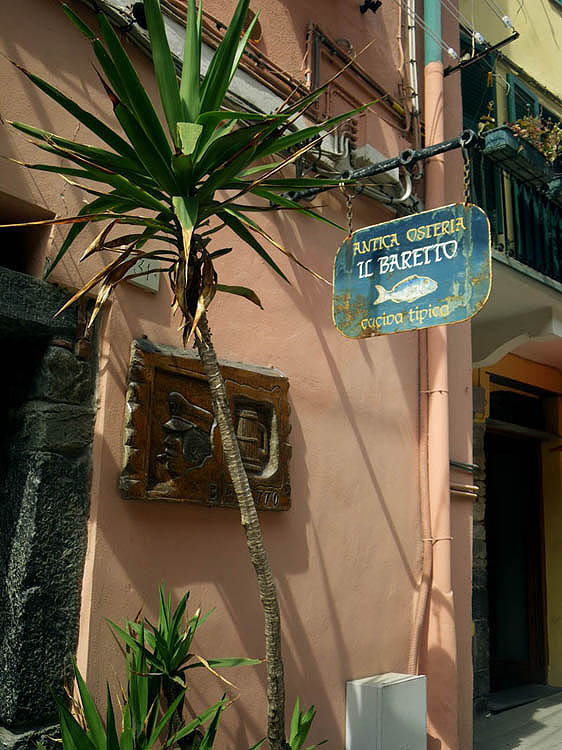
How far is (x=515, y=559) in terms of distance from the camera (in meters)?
9.07

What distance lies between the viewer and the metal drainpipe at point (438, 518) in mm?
5020

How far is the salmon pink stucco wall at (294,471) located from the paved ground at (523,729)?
90cm

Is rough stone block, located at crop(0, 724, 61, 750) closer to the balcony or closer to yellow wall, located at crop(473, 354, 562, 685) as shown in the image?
the balcony

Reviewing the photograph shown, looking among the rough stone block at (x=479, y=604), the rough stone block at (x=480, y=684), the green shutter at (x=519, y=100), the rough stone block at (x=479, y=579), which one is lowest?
the rough stone block at (x=480, y=684)

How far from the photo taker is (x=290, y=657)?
14.0 ft

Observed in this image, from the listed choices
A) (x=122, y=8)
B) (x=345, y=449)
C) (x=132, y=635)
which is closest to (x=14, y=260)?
(x=122, y=8)

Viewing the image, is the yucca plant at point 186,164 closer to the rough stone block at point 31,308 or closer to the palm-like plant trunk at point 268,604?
the palm-like plant trunk at point 268,604

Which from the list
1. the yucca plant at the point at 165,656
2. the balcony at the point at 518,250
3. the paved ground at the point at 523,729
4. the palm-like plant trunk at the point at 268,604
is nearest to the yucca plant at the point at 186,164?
the palm-like plant trunk at the point at 268,604

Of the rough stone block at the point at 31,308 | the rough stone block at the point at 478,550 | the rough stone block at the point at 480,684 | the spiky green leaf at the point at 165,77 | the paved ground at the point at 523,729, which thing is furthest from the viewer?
the rough stone block at the point at 478,550

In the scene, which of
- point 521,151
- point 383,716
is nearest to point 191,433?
point 383,716

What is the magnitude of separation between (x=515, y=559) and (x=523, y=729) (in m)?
2.80

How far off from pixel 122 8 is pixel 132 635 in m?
3.00

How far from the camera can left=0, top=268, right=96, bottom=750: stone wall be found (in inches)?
125

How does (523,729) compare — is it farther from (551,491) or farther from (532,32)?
(532,32)
